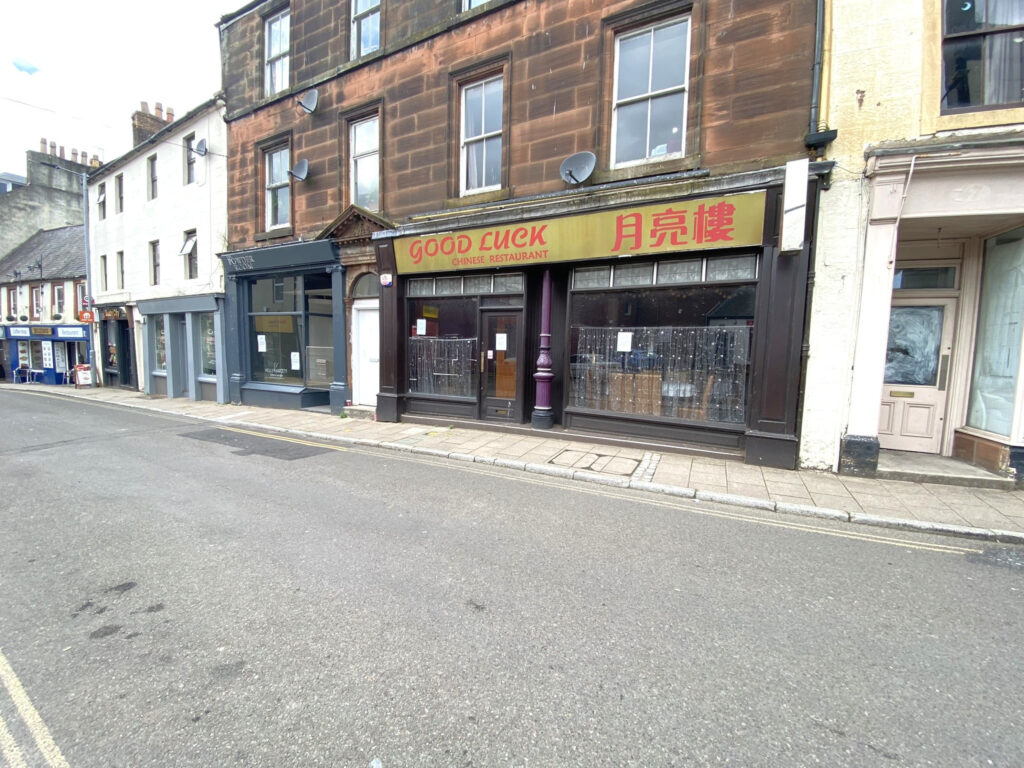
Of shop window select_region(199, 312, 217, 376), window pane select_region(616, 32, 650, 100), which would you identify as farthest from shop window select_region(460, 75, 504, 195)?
shop window select_region(199, 312, 217, 376)

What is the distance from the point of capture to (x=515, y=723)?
2.06m

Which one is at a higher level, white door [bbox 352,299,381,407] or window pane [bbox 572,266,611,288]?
window pane [bbox 572,266,611,288]

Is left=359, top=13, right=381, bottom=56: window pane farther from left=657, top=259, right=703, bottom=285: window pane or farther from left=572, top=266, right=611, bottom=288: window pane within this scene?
left=657, top=259, right=703, bottom=285: window pane

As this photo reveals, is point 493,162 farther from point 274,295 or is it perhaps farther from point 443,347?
point 274,295

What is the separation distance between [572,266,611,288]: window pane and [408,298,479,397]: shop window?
2176 mm

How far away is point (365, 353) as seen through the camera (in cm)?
1063

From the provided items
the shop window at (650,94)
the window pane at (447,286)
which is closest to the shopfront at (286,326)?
the window pane at (447,286)

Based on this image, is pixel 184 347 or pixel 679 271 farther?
pixel 184 347

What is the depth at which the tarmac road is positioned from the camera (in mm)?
1978

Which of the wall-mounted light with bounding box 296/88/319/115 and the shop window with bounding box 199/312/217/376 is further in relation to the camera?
the shop window with bounding box 199/312/217/376

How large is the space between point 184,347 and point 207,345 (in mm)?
1870

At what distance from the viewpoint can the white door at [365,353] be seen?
10.4 meters

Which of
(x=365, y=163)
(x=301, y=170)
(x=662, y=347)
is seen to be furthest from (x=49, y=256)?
(x=662, y=347)

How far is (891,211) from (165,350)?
19.7 m
